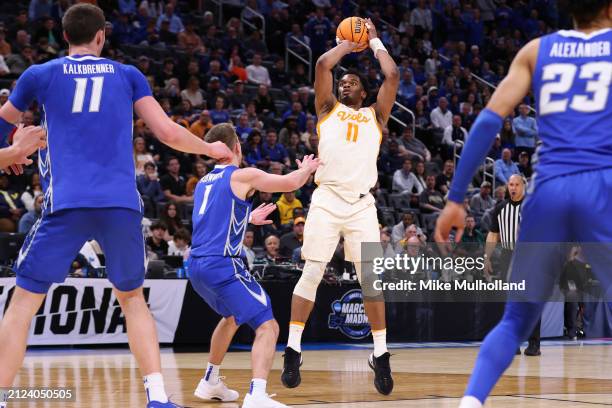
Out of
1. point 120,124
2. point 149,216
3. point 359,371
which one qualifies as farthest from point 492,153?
point 120,124

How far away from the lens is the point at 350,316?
1291 cm

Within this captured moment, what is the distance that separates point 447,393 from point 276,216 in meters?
8.03

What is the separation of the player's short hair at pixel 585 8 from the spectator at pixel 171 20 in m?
15.3

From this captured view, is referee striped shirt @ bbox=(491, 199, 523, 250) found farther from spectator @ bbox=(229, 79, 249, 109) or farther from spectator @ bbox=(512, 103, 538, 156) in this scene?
spectator @ bbox=(512, 103, 538, 156)


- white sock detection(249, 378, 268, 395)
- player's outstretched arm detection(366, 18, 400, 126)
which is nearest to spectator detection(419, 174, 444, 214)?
player's outstretched arm detection(366, 18, 400, 126)

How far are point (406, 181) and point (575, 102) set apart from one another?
44.3 feet

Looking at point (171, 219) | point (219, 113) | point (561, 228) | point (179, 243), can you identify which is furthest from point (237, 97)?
point (561, 228)

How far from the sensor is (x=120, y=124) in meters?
4.91

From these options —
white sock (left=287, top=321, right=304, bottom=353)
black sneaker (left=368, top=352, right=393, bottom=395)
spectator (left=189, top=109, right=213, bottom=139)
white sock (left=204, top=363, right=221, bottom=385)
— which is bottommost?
black sneaker (left=368, top=352, right=393, bottom=395)

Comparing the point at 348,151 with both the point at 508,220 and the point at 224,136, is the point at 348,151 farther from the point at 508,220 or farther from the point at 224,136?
the point at 508,220

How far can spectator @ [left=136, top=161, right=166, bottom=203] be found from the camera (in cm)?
1434

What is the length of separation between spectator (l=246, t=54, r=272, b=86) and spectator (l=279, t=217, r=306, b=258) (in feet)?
18.7

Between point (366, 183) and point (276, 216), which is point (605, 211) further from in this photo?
point (276, 216)

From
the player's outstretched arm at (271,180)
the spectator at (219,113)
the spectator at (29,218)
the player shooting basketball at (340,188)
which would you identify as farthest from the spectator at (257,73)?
the player's outstretched arm at (271,180)
